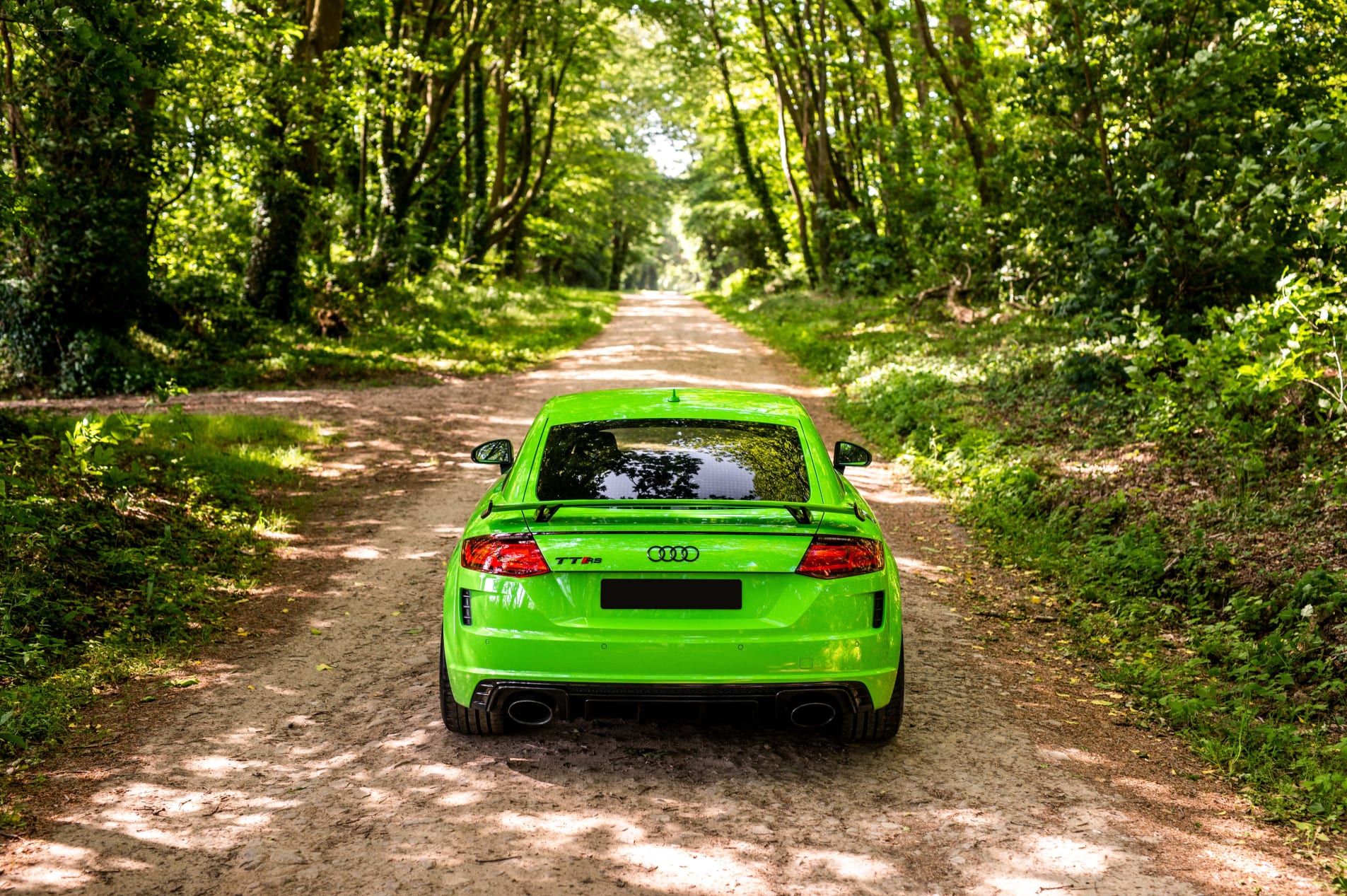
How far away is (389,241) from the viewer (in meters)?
22.5

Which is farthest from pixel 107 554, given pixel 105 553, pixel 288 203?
pixel 288 203

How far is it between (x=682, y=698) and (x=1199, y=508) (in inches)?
205

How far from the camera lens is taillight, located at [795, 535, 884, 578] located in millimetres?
4078

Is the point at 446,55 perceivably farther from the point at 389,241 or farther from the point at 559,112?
the point at 559,112

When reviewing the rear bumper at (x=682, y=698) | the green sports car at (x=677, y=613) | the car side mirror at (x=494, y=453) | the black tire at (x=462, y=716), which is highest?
the car side mirror at (x=494, y=453)

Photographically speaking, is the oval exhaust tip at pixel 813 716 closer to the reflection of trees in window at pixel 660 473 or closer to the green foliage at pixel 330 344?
the reflection of trees in window at pixel 660 473

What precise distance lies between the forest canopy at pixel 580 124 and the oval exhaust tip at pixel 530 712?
464 centimetres

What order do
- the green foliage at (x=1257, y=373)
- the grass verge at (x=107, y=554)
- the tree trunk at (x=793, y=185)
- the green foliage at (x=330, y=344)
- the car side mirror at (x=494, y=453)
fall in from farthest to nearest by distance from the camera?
the tree trunk at (x=793, y=185) → the green foliage at (x=330, y=344) → the green foliage at (x=1257, y=373) → the car side mirror at (x=494, y=453) → the grass verge at (x=107, y=554)

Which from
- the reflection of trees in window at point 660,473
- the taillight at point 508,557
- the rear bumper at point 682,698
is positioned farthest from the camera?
the reflection of trees in window at point 660,473

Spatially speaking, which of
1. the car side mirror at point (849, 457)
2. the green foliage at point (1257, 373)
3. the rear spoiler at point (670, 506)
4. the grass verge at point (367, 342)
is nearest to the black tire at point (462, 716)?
the rear spoiler at point (670, 506)

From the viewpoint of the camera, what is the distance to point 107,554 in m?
6.61

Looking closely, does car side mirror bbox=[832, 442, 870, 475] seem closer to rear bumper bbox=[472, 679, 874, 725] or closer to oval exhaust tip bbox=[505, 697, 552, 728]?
rear bumper bbox=[472, 679, 874, 725]

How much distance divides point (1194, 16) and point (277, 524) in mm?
9626

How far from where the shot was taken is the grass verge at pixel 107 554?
5.23 meters
